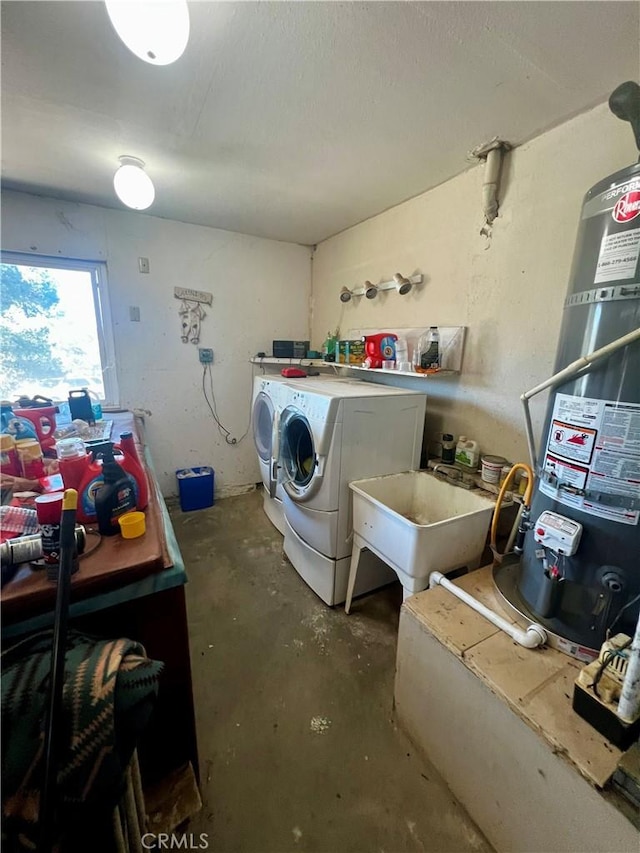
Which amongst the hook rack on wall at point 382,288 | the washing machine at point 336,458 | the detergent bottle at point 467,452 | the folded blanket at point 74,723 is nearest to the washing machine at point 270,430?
the washing machine at point 336,458

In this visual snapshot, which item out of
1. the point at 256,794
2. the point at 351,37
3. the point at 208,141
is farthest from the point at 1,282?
the point at 256,794

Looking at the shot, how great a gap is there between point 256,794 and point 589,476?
144cm

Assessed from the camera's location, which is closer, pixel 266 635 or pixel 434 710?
pixel 434 710

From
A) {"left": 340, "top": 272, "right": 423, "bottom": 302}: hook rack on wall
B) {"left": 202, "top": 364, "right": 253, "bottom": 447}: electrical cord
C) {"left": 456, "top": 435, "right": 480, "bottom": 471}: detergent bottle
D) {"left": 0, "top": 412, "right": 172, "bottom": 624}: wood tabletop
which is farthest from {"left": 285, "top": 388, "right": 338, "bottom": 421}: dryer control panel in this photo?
{"left": 202, "top": 364, "right": 253, "bottom": 447}: electrical cord

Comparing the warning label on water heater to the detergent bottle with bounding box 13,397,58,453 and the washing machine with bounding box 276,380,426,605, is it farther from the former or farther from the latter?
the detergent bottle with bounding box 13,397,58,453

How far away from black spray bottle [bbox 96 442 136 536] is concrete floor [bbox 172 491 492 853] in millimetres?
951

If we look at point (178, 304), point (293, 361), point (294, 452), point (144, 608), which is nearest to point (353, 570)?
point (294, 452)

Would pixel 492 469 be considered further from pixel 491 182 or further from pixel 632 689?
pixel 491 182

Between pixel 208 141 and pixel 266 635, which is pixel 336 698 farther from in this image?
pixel 208 141

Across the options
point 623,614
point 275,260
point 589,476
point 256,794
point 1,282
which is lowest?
point 256,794

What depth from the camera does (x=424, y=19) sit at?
96 cm

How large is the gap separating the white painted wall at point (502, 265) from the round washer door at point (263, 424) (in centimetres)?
97

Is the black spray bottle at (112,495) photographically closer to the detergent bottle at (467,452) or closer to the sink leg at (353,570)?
the sink leg at (353,570)

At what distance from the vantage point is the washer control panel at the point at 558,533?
38.6 inches
